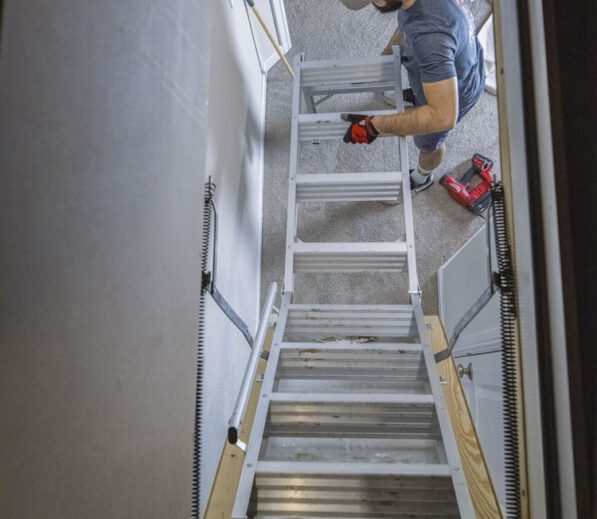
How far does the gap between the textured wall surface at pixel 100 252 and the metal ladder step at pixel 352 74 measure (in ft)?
5.96

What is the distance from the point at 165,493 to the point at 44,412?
0.31 meters

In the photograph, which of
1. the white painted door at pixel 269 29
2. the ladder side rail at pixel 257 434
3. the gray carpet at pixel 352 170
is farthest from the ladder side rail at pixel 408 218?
the white painted door at pixel 269 29

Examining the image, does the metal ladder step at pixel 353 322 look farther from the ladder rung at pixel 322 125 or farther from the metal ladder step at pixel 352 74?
the metal ladder step at pixel 352 74

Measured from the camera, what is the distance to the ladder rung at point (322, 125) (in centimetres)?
235

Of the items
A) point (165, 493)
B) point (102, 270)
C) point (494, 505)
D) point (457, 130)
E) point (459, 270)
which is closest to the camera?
point (102, 270)

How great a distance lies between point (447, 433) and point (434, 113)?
52.3 inches

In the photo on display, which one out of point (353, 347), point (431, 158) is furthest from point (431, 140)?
point (353, 347)

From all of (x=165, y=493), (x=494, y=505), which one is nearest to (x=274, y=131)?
(x=494, y=505)

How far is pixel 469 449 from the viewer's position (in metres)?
1.56

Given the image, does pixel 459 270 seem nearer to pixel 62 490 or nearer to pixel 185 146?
pixel 185 146

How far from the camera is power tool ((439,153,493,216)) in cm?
262

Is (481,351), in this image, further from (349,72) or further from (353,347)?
(349,72)

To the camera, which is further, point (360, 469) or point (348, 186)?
point (348, 186)

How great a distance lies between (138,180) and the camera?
56 cm
